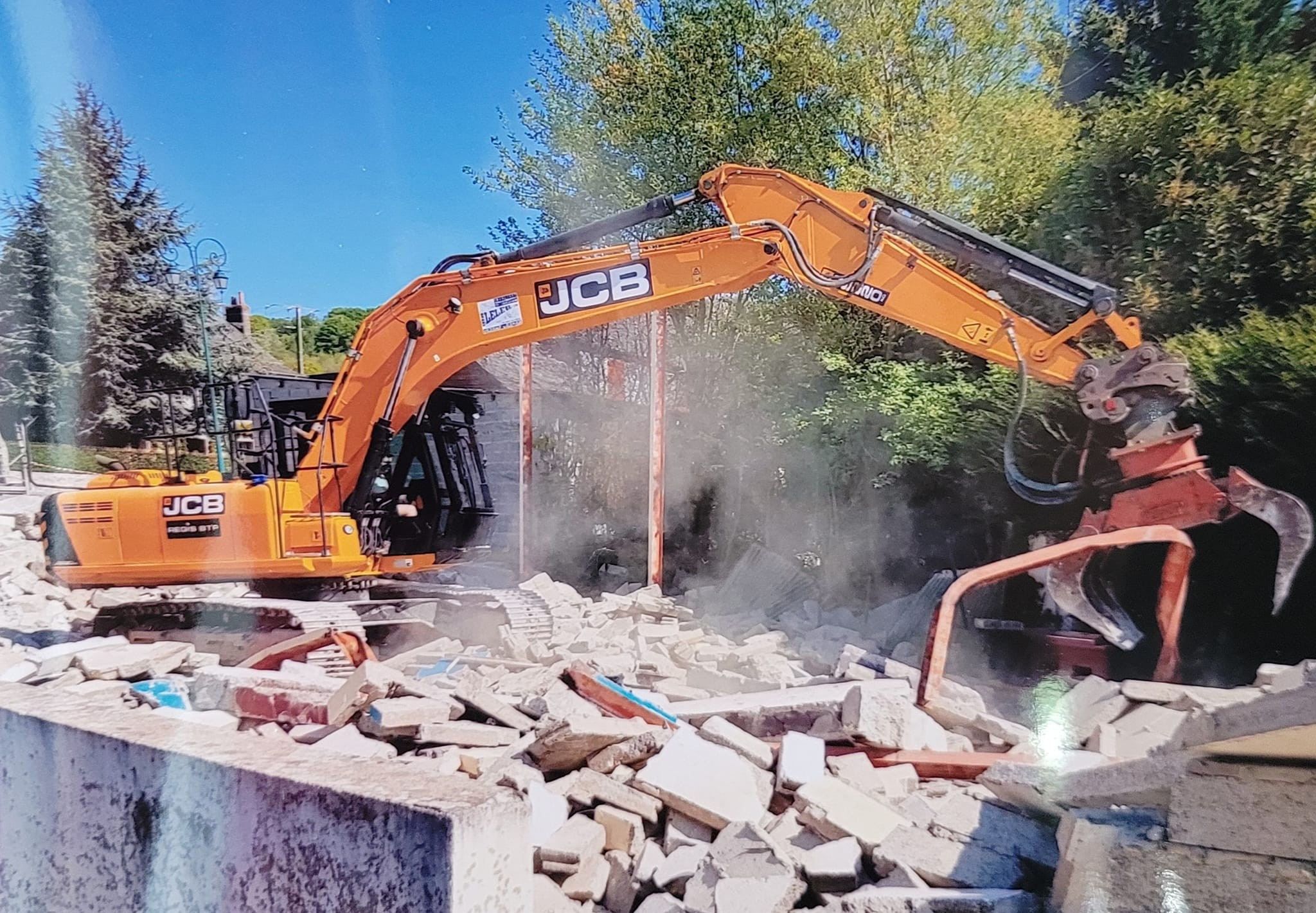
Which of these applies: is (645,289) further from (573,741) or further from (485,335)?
(573,741)

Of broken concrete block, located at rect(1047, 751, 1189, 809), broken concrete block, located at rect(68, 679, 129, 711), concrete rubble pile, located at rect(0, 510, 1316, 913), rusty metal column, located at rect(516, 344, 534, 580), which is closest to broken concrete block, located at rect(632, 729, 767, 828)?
concrete rubble pile, located at rect(0, 510, 1316, 913)

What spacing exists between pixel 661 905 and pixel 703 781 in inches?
20.4

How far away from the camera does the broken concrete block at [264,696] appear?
158 inches

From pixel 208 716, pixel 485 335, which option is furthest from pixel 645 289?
pixel 208 716

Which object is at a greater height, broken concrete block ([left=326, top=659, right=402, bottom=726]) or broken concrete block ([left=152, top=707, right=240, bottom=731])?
broken concrete block ([left=326, top=659, right=402, bottom=726])

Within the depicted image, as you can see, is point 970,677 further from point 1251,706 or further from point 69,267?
point 69,267

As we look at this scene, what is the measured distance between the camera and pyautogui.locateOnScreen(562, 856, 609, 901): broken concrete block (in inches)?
102

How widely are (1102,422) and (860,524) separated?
3.21 m

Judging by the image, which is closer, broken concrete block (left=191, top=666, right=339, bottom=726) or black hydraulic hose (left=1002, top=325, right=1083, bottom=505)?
broken concrete block (left=191, top=666, right=339, bottom=726)

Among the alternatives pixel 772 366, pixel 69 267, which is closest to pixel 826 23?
pixel 772 366

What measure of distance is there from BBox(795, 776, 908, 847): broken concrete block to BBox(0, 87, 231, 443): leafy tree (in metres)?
11.2

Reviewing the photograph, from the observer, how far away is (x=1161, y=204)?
6664 mm

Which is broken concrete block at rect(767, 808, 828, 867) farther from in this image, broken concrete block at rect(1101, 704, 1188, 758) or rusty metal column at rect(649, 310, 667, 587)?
rusty metal column at rect(649, 310, 667, 587)

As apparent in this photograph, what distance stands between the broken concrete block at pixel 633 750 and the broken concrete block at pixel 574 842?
331 mm
